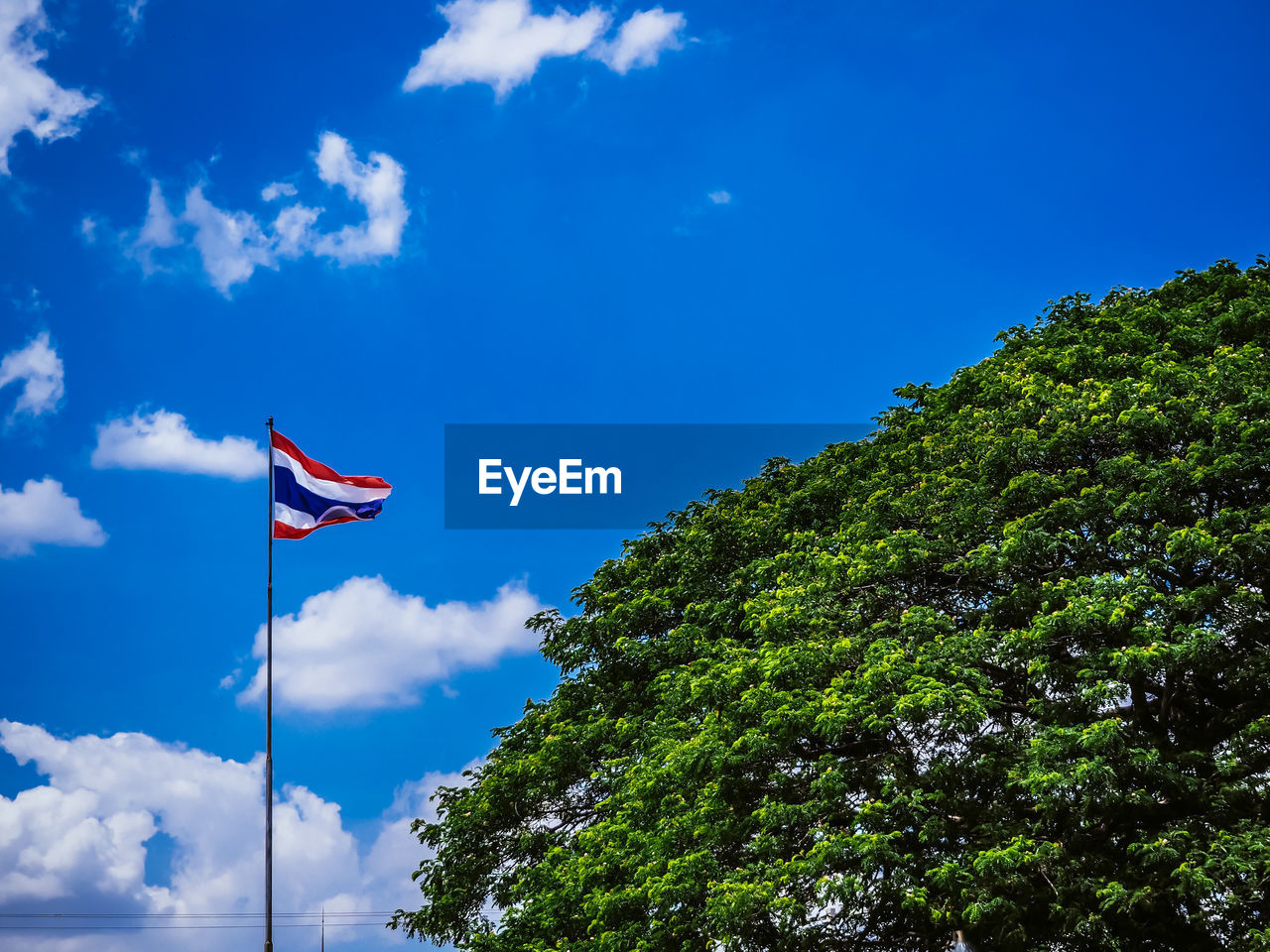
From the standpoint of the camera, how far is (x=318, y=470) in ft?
73.6

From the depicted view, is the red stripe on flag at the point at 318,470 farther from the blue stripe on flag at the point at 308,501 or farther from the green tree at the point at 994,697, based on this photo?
the green tree at the point at 994,697

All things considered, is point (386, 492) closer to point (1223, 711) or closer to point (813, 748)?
point (813, 748)

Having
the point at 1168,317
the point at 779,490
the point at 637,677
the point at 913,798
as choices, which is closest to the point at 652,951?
the point at 913,798

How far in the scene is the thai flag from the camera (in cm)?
2194

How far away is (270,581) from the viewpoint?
21.3 m

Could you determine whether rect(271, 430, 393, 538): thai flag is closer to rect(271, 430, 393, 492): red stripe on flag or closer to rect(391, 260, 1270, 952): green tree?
rect(271, 430, 393, 492): red stripe on flag

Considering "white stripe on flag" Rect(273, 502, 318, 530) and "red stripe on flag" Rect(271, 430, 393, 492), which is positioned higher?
"red stripe on flag" Rect(271, 430, 393, 492)

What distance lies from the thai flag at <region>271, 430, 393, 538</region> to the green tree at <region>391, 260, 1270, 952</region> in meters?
6.17

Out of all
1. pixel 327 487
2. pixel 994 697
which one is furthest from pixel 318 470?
pixel 994 697

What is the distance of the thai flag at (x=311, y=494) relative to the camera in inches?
864

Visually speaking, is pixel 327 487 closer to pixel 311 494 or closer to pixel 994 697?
pixel 311 494

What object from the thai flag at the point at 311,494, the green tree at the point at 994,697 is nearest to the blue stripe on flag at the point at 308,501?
the thai flag at the point at 311,494

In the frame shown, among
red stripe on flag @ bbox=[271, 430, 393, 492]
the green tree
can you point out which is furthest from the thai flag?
the green tree

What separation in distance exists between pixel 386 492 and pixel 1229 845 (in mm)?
15703
